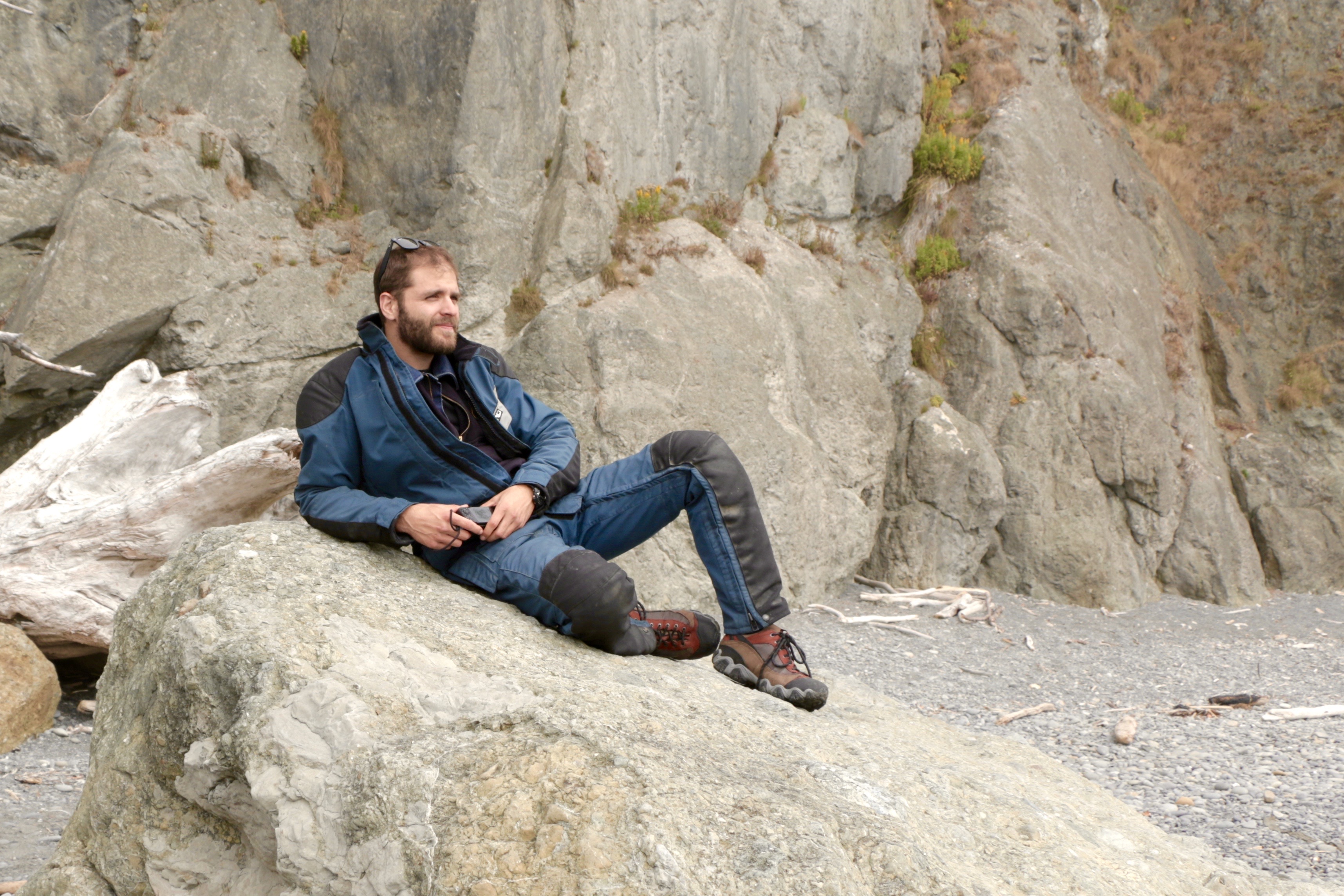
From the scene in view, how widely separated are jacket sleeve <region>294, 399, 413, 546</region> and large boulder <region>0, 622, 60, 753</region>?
2506 mm

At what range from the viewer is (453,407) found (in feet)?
13.2

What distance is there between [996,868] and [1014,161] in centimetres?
1095

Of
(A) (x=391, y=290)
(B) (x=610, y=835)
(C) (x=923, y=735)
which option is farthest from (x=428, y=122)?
(B) (x=610, y=835)

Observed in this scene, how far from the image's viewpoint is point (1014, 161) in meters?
11.9

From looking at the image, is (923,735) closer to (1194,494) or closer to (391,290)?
(391,290)

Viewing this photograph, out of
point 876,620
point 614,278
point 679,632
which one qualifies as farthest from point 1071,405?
point 679,632

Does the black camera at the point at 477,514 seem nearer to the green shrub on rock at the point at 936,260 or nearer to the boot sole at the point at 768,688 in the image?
the boot sole at the point at 768,688

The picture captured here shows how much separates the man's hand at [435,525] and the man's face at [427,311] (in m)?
0.73

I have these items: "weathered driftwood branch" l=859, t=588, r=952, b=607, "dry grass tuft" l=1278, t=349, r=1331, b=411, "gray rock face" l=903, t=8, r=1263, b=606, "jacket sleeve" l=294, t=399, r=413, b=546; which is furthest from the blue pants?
"dry grass tuft" l=1278, t=349, r=1331, b=411

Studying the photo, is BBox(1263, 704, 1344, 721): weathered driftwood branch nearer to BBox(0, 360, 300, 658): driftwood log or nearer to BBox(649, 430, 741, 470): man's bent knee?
BBox(649, 430, 741, 470): man's bent knee

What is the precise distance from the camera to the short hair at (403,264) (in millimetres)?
3926

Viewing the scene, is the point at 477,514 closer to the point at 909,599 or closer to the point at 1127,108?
the point at 909,599

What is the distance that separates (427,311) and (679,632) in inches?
65.0

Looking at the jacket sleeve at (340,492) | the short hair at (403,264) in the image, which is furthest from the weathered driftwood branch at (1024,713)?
the short hair at (403,264)
